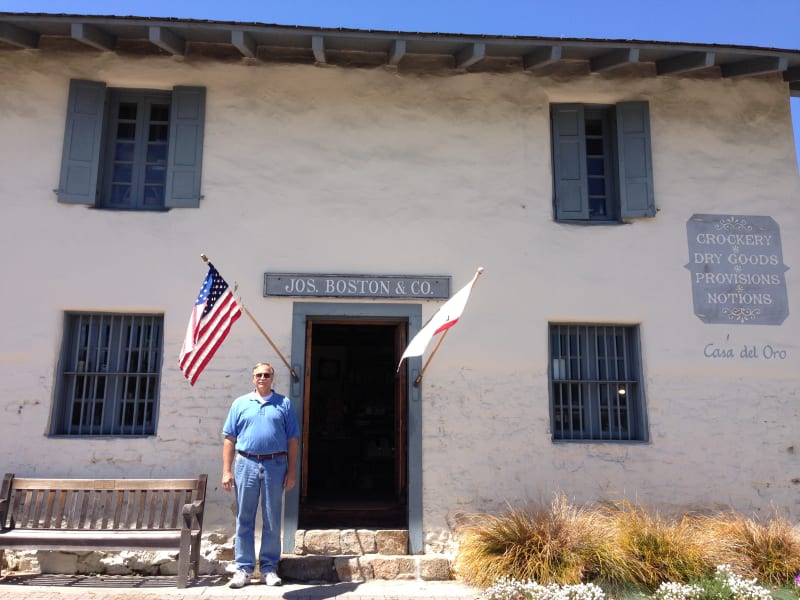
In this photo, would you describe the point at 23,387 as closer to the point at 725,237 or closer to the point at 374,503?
the point at 374,503

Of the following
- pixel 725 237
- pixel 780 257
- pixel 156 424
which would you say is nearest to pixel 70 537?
pixel 156 424

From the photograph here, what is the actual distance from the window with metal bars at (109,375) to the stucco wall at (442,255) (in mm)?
198

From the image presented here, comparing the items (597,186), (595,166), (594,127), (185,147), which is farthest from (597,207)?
(185,147)

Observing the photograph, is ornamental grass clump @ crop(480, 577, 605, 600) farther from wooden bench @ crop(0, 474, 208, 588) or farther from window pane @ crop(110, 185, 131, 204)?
window pane @ crop(110, 185, 131, 204)

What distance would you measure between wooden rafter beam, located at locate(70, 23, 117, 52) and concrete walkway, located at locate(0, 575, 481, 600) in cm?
549

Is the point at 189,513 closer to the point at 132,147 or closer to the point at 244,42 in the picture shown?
the point at 132,147

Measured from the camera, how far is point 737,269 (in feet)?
25.9

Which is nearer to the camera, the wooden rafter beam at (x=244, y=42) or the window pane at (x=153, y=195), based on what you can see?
the wooden rafter beam at (x=244, y=42)

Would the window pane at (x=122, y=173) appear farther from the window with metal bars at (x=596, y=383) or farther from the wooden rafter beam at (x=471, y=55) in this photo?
the window with metal bars at (x=596, y=383)

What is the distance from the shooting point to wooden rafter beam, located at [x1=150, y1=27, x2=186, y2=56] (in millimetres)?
7367

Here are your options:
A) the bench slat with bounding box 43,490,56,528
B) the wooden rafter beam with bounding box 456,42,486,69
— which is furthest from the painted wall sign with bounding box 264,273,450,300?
the bench slat with bounding box 43,490,56,528

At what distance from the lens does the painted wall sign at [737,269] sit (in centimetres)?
779

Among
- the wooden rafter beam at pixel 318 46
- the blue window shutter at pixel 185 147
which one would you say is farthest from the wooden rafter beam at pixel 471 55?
the blue window shutter at pixel 185 147

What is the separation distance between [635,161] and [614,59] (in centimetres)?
119
